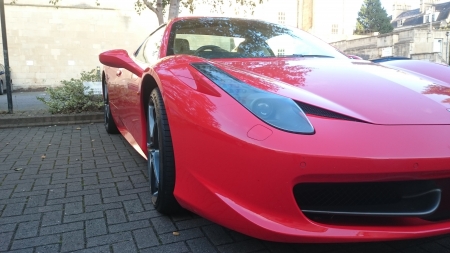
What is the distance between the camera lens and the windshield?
283 centimetres

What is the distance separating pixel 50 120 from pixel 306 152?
5599 mm

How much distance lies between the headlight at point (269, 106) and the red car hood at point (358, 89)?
7 cm

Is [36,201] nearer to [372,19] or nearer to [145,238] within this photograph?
[145,238]

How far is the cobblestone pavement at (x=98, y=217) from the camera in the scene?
1.93 metres

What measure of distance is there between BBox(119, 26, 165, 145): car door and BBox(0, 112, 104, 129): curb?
111 inches

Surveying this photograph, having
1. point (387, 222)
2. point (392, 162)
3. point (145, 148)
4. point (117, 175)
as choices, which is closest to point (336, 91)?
point (392, 162)

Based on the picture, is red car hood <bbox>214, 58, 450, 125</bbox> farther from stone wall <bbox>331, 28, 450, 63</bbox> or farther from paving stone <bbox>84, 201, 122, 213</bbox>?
stone wall <bbox>331, 28, 450, 63</bbox>

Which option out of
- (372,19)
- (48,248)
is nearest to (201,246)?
(48,248)

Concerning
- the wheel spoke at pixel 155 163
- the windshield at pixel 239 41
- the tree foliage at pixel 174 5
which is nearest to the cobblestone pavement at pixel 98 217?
the wheel spoke at pixel 155 163

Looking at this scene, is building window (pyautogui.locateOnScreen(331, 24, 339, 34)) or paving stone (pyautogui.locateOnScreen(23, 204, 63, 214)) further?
building window (pyautogui.locateOnScreen(331, 24, 339, 34))

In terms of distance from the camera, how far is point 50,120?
604 centimetres

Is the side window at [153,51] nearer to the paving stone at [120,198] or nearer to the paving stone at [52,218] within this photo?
the paving stone at [120,198]

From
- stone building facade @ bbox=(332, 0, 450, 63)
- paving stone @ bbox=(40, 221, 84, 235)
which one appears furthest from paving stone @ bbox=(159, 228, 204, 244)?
stone building facade @ bbox=(332, 0, 450, 63)

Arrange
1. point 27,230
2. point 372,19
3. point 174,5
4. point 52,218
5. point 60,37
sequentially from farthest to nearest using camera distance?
point 372,19
point 60,37
point 174,5
point 52,218
point 27,230
